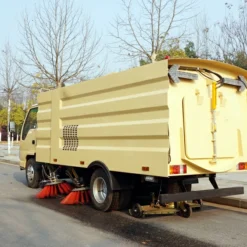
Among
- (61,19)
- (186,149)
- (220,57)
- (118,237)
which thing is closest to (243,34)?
(220,57)

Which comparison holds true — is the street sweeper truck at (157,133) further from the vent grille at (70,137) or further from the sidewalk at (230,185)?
the sidewalk at (230,185)

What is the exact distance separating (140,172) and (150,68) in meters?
1.76

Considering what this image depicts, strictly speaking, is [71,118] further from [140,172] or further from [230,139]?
[230,139]

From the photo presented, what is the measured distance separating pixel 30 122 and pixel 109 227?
18.5ft

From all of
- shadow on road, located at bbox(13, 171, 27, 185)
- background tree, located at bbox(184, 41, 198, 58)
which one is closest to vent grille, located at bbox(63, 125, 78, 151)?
shadow on road, located at bbox(13, 171, 27, 185)

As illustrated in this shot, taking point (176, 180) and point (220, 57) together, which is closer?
point (176, 180)

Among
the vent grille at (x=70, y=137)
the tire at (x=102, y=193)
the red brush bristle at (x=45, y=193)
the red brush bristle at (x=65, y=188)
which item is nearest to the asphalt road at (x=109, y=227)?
the tire at (x=102, y=193)

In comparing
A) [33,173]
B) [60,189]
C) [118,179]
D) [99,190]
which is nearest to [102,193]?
[99,190]

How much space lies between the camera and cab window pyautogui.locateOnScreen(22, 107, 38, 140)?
10.9 meters

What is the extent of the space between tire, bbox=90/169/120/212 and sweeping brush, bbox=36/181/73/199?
6.41ft

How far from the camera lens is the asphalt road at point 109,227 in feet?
18.2

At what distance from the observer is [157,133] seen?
630cm

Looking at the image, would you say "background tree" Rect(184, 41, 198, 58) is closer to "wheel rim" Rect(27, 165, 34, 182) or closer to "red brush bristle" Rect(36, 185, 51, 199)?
"wheel rim" Rect(27, 165, 34, 182)

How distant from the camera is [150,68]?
21.4ft
